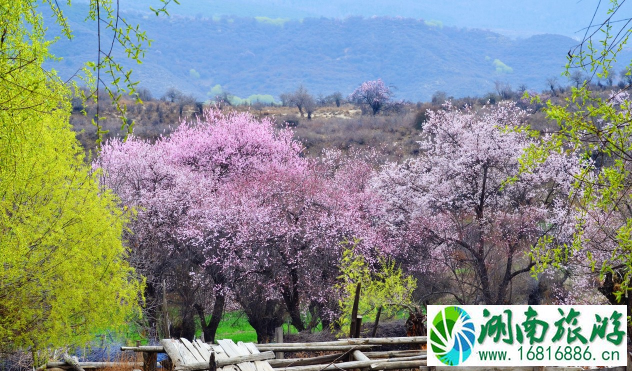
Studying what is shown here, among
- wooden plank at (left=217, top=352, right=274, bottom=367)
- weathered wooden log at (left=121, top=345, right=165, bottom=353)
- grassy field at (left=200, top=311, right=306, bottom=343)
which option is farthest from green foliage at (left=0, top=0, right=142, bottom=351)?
grassy field at (left=200, top=311, right=306, bottom=343)

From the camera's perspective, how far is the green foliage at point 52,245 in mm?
10578

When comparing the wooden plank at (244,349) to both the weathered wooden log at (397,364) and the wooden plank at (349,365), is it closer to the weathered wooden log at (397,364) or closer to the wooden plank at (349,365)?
the wooden plank at (349,365)

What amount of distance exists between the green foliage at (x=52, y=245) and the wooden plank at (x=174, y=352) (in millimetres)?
3836

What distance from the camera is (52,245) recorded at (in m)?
11.4

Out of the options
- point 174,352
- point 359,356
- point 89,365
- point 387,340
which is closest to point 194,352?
point 174,352

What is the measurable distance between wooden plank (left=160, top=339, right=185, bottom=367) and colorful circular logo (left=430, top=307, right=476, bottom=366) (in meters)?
2.97

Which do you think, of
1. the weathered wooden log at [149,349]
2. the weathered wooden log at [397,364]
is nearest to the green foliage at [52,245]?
the weathered wooden log at [149,349]

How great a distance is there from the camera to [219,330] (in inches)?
978

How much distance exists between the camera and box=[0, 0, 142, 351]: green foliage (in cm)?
1058

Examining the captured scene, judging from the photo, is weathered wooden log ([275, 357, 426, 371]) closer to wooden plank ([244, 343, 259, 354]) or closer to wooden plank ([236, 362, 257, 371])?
wooden plank ([244, 343, 259, 354])

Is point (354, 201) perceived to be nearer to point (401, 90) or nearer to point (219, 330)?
point (219, 330)

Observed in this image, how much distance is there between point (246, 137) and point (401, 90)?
154558 millimetres

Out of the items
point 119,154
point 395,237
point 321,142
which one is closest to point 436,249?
point 395,237

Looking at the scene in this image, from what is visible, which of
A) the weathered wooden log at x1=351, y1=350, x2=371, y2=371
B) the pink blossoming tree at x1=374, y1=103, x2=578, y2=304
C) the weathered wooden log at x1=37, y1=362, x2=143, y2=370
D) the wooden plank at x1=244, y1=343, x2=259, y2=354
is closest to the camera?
the wooden plank at x1=244, y1=343, x2=259, y2=354
